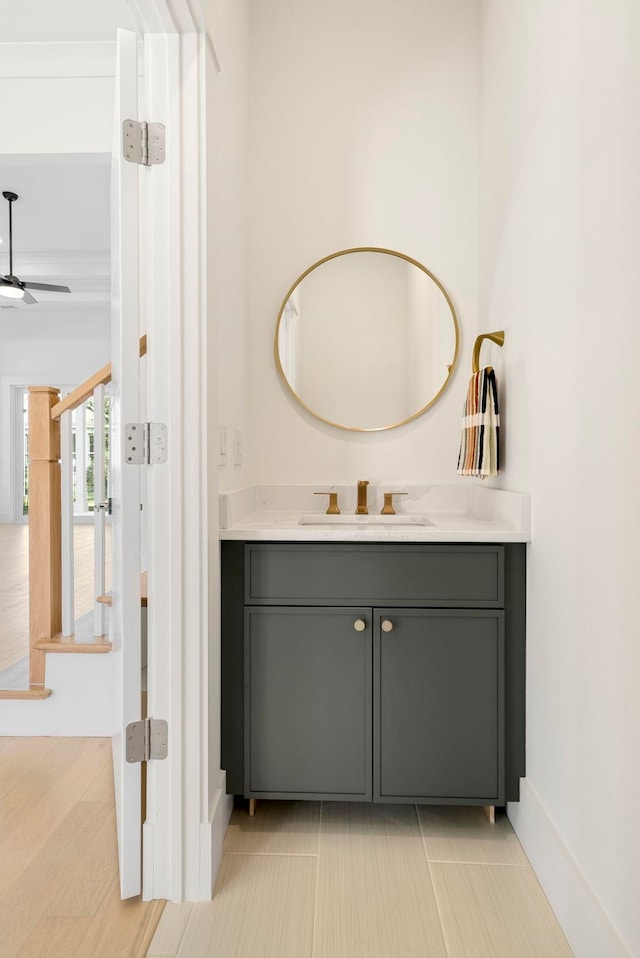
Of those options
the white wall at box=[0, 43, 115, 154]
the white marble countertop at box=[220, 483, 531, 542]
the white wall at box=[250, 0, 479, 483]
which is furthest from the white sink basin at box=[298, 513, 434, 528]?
the white wall at box=[0, 43, 115, 154]

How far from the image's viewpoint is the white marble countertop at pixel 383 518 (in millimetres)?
1894

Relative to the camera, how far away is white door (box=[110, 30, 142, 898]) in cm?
157

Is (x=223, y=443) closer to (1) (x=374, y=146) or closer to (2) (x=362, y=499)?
(2) (x=362, y=499)

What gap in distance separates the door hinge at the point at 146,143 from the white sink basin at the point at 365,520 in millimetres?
1230

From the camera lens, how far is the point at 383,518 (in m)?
2.43

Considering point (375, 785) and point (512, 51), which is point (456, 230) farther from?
point (375, 785)

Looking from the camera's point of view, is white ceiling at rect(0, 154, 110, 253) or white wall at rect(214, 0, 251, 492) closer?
white wall at rect(214, 0, 251, 492)

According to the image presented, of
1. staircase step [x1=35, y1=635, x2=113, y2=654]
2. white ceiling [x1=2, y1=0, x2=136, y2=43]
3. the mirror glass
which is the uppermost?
white ceiling [x1=2, y1=0, x2=136, y2=43]

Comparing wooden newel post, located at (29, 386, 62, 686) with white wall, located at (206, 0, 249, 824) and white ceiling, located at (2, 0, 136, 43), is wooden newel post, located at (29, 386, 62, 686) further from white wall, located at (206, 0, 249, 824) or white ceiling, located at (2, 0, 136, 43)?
white ceiling, located at (2, 0, 136, 43)

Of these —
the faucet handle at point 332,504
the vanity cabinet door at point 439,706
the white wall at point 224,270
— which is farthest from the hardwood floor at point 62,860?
the faucet handle at point 332,504

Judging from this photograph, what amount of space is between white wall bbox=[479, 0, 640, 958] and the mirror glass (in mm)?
517

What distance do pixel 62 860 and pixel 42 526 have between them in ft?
4.21

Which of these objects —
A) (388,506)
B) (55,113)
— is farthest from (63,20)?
(388,506)

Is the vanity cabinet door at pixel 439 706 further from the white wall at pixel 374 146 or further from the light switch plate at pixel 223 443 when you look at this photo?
the white wall at pixel 374 146
